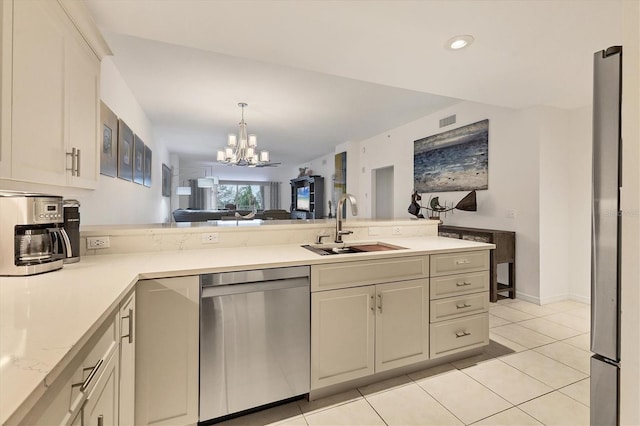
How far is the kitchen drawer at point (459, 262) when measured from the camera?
214 centimetres

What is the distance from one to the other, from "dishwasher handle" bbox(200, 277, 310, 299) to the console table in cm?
287

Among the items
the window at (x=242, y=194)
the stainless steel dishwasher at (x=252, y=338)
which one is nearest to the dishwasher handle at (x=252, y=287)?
the stainless steel dishwasher at (x=252, y=338)

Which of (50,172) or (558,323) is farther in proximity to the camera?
(558,323)

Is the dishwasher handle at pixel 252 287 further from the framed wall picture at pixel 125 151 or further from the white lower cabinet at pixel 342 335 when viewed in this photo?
the framed wall picture at pixel 125 151

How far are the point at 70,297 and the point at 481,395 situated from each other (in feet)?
7.64

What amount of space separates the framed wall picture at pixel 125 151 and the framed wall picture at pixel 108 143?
148 millimetres

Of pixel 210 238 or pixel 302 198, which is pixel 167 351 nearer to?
pixel 210 238

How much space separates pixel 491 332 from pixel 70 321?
322cm

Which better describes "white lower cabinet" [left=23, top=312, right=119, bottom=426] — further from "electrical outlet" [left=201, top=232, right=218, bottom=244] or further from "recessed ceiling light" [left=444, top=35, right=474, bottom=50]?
"recessed ceiling light" [left=444, top=35, right=474, bottom=50]

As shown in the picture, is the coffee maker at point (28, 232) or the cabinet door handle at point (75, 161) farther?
the cabinet door handle at point (75, 161)

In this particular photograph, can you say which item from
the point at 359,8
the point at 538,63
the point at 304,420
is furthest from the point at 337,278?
the point at 538,63

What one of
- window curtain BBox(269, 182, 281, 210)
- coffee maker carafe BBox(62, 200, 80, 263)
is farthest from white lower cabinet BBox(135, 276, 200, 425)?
window curtain BBox(269, 182, 281, 210)

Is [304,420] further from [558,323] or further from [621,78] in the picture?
[558,323]

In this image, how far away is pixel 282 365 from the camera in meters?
1.72
